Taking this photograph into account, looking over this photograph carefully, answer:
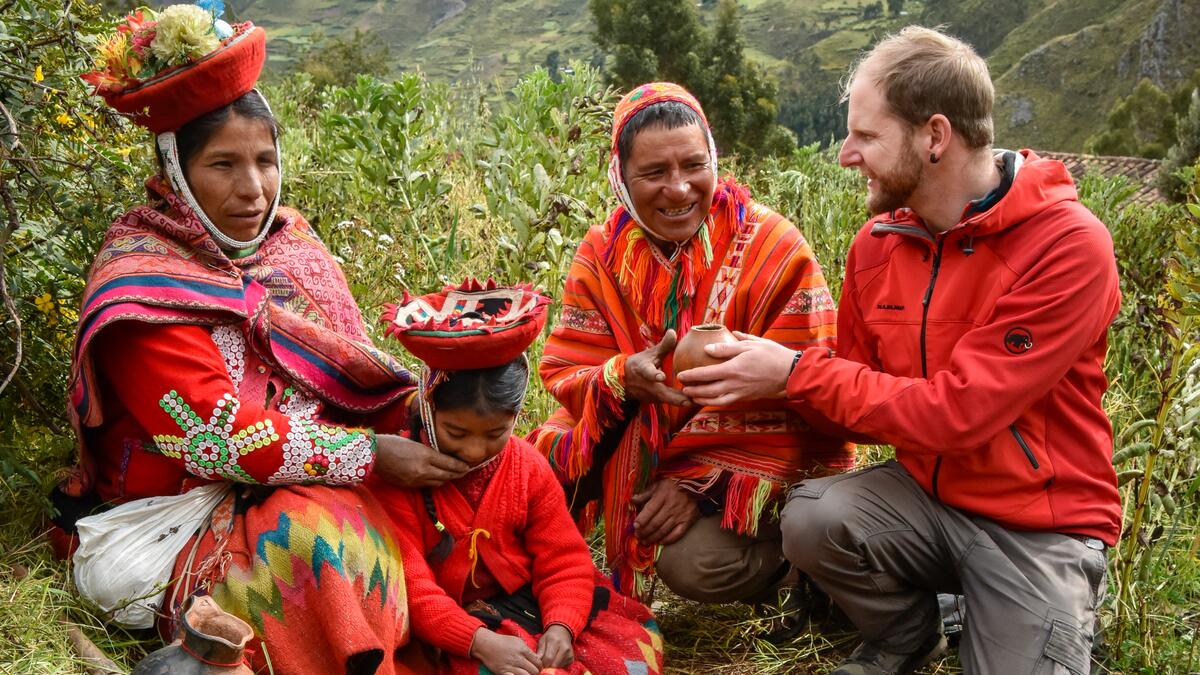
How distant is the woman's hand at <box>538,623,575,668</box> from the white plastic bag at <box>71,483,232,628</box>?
91cm

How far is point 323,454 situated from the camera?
2.57 m

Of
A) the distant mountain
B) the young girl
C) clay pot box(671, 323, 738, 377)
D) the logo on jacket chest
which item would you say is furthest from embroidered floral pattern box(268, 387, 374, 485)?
the distant mountain

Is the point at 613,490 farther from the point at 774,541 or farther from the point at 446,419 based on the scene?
the point at 446,419

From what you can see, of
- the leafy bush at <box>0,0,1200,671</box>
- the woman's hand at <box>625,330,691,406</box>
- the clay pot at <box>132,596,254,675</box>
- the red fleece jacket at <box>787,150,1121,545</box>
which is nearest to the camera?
the clay pot at <box>132,596,254,675</box>

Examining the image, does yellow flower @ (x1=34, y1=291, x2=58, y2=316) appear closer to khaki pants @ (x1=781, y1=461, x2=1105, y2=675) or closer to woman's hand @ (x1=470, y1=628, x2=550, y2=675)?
woman's hand @ (x1=470, y1=628, x2=550, y2=675)

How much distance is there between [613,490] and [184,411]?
1353 mm

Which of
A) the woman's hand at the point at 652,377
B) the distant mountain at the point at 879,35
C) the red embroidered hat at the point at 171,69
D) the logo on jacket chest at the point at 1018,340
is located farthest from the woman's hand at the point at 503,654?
the distant mountain at the point at 879,35

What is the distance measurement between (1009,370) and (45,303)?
8.82ft

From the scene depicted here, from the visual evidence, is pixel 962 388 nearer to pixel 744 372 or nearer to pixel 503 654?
pixel 744 372

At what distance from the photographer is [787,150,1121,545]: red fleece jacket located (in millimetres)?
2430

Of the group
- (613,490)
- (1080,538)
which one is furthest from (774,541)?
(1080,538)

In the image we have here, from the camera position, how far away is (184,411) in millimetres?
2441

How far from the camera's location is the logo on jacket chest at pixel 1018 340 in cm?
243

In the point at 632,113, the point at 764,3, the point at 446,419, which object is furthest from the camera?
the point at 764,3
